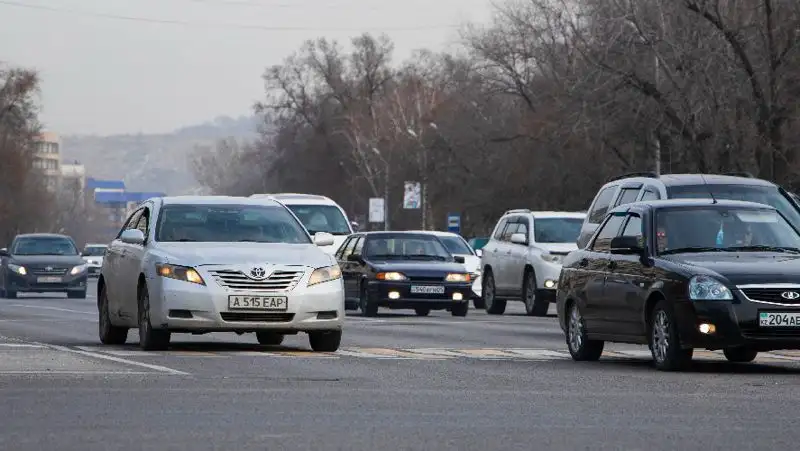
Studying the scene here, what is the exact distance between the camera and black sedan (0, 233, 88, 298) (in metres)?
50.9

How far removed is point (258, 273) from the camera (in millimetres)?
19406

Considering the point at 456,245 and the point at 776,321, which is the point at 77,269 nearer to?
the point at 456,245

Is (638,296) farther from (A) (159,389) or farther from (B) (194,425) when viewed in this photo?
(B) (194,425)

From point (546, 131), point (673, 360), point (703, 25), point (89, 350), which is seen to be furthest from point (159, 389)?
point (546, 131)

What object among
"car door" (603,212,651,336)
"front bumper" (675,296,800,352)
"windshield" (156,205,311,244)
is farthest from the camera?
"windshield" (156,205,311,244)

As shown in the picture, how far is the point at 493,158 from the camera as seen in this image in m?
→ 87.9

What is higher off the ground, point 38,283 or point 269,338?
point 38,283

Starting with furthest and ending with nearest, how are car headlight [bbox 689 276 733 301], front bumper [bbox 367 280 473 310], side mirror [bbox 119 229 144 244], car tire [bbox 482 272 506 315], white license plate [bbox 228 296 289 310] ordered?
car tire [bbox 482 272 506 315] < front bumper [bbox 367 280 473 310] < side mirror [bbox 119 229 144 244] < white license plate [bbox 228 296 289 310] < car headlight [bbox 689 276 733 301]

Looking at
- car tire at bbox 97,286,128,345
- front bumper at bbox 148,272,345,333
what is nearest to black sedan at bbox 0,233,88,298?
car tire at bbox 97,286,128,345

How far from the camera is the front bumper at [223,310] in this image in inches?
763

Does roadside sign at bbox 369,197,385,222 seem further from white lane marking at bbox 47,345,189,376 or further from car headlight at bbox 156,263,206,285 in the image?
car headlight at bbox 156,263,206,285

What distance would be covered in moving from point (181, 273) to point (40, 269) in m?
32.5

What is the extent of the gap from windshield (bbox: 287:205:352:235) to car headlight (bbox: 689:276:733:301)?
2600 cm

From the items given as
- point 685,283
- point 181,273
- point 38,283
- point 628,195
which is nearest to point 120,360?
Answer: point 181,273
